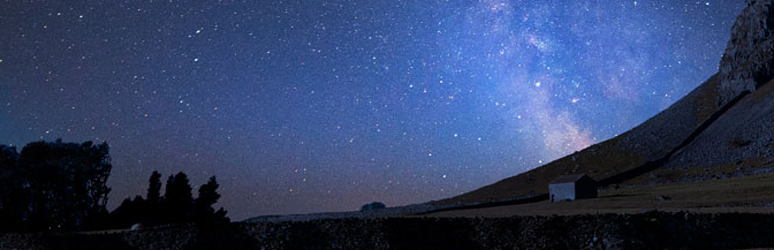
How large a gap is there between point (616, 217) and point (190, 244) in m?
24.7

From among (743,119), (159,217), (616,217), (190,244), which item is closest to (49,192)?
(159,217)

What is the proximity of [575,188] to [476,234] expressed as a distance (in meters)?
48.5

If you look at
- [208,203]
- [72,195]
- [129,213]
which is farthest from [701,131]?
[72,195]

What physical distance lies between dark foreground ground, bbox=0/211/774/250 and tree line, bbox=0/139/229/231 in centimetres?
3188

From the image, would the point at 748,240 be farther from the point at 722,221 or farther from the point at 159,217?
the point at 159,217

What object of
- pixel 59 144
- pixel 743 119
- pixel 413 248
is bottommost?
pixel 413 248

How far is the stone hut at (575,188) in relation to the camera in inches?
2906

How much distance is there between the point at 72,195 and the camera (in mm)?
63000

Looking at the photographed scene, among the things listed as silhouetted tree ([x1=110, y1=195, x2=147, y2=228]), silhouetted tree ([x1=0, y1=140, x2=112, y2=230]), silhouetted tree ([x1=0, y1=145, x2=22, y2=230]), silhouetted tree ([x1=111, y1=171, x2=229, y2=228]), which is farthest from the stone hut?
silhouetted tree ([x1=0, y1=145, x2=22, y2=230])

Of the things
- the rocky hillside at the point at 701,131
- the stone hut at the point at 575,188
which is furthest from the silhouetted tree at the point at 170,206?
the rocky hillside at the point at 701,131

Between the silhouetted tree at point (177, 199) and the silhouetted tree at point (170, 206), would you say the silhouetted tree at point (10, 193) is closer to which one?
the silhouetted tree at point (170, 206)

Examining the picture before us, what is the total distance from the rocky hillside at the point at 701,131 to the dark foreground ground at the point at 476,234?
9600 cm

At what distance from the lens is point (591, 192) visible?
74688 mm

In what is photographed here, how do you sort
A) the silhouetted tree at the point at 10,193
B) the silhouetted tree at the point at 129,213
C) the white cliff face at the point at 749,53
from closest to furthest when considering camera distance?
the silhouetted tree at the point at 10,193 < the silhouetted tree at the point at 129,213 < the white cliff face at the point at 749,53
